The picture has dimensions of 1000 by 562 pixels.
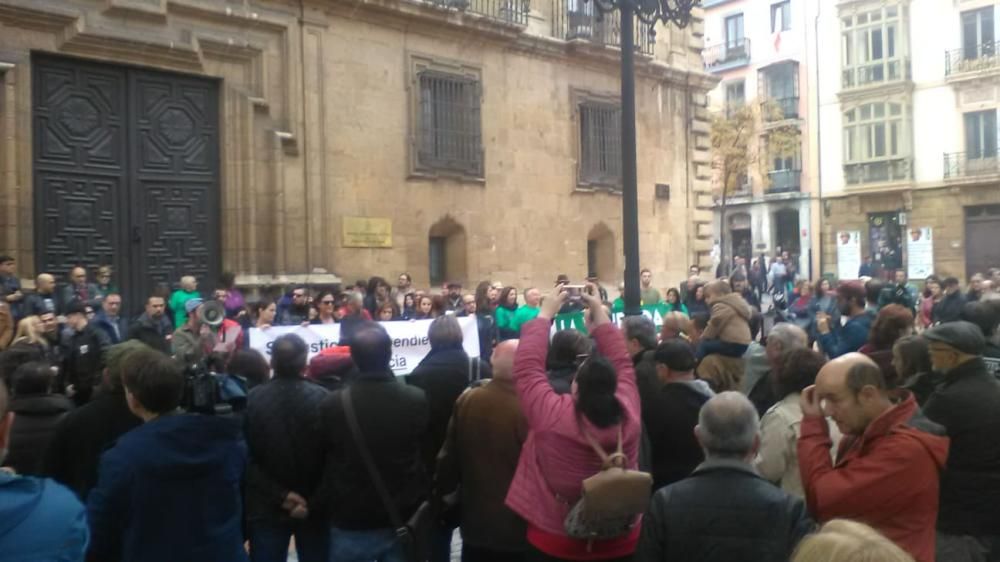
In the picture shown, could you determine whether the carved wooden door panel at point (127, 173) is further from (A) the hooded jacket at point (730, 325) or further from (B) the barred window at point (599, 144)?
(A) the hooded jacket at point (730, 325)

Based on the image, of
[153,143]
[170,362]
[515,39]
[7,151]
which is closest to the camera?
[170,362]

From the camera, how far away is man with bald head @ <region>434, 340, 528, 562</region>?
4539mm

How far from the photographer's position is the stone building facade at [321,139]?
12602 mm

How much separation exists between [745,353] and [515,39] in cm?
1275

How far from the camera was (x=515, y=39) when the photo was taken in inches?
701

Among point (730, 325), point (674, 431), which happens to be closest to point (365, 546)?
point (674, 431)

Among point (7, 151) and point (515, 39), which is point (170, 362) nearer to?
point (7, 151)

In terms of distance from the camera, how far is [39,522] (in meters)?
2.60

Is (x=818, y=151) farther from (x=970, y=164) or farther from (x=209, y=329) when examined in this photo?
(x=209, y=329)

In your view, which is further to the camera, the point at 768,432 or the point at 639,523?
the point at 768,432

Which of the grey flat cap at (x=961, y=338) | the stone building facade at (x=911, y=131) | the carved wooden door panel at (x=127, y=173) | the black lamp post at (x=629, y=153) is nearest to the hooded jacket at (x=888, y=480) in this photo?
the grey flat cap at (x=961, y=338)

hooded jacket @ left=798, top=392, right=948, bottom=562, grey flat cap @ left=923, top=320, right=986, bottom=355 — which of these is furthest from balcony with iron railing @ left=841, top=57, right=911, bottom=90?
hooded jacket @ left=798, top=392, right=948, bottom=562

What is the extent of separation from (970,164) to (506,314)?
30055 millimetres

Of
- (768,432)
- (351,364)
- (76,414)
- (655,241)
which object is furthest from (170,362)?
(655,241)
